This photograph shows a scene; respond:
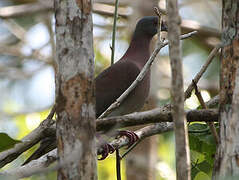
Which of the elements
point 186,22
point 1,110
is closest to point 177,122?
point 186,22

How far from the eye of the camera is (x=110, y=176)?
5.34 m

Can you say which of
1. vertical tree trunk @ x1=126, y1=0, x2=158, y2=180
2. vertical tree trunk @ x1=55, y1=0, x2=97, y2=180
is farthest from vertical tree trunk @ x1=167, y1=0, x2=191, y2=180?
vertical tree trunk @ x1=126, y1=0, x2=158, y2=180

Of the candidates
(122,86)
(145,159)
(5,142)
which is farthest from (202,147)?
(145,159)

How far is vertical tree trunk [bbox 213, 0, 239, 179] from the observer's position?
5.18 feet

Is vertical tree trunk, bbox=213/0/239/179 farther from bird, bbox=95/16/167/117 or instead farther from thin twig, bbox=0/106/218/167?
bird, bbox=95/16/167/117

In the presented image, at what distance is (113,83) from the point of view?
3592mm

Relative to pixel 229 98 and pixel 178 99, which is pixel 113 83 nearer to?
pixel 229 98

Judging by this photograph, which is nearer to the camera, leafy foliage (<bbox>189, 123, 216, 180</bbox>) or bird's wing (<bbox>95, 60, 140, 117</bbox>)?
leafy foliage (<bbox>189, 123, 216, 180</bbox>)

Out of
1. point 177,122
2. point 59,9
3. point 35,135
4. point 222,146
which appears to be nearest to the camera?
point 177,122

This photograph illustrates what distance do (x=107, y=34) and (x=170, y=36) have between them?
443 cm

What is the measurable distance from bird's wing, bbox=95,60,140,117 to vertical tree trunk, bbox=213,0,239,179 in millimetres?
1880

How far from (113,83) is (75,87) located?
192 centimetres

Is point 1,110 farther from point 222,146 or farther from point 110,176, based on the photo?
point 222,146

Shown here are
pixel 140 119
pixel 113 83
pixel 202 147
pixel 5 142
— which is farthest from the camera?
pixel 113 83
